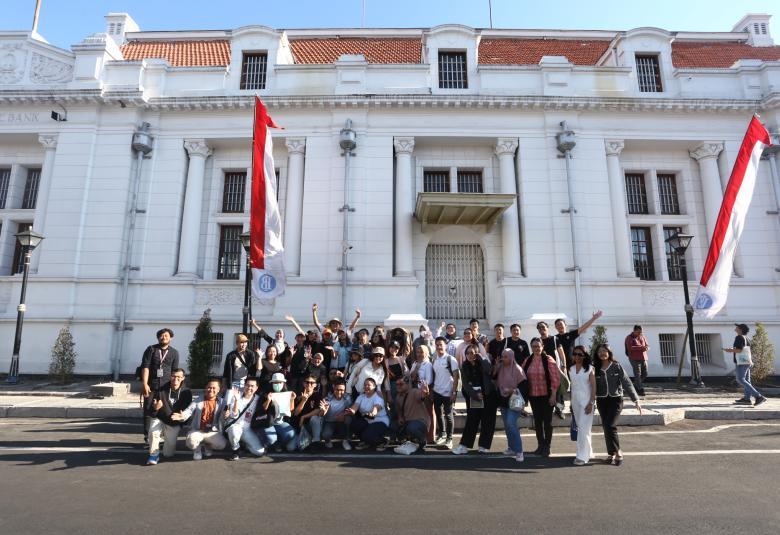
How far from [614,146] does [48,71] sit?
22150mm

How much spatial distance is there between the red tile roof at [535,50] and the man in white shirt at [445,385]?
1482 cm

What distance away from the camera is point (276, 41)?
16938 millimetres

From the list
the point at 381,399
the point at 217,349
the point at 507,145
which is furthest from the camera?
the point at 507,145

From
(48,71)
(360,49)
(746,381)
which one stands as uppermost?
(360,49)

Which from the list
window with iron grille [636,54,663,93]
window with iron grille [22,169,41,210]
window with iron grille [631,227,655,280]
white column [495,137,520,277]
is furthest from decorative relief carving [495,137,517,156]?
window with iron grille [22,169,41,210]

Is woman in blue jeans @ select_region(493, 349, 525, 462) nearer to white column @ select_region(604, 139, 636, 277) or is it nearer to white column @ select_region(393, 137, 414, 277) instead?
white column @ select_region(393, 137, 414, 277)

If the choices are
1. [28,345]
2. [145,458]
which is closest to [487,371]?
[145,458]

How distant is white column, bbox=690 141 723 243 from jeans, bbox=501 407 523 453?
14414 mm

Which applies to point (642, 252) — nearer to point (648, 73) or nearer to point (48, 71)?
point (648, 73)

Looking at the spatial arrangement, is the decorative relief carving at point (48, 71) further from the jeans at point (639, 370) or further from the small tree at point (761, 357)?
the small tree at point (761, 357)

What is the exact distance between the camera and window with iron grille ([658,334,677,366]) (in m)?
14.9

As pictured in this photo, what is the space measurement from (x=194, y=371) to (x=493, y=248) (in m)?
11.0

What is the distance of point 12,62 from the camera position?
16234 millimetres

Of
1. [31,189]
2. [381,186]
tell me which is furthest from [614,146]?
[31,189]
